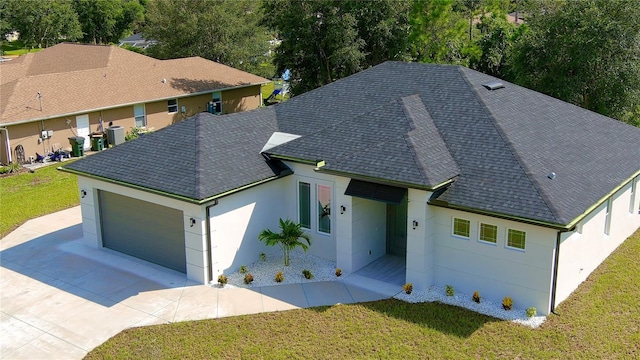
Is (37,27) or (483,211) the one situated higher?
(37,27)

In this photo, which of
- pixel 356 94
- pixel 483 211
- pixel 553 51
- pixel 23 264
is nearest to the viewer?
pixel 483 211

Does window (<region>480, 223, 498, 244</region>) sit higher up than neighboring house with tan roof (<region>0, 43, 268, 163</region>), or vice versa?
neighboring house with tan roof (<region>0, 43, 268, 163</region>)

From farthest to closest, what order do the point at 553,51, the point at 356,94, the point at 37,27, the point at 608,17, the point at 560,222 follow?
the point at 37,27
the point at 553,51
the point at 608,17
the point at 356,94
the point at 560,222

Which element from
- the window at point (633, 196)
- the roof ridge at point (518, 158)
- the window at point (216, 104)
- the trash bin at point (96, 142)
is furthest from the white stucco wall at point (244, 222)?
the window at point (216, 104)

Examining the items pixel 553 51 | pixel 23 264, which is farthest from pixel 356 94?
pixel 553 51

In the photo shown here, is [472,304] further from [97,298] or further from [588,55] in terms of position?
[588,55]

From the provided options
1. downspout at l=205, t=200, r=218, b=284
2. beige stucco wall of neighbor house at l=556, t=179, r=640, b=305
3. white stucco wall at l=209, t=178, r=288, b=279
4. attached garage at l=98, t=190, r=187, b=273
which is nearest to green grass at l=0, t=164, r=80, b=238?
attached garage at l=98, t=190, r=187, b=273

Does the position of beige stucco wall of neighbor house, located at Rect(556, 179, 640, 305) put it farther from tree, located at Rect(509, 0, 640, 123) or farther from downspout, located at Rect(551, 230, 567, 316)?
tree, located at Rect(509, 0, 640, 123)

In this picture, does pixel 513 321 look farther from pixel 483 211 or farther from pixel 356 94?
pixel 356 94
